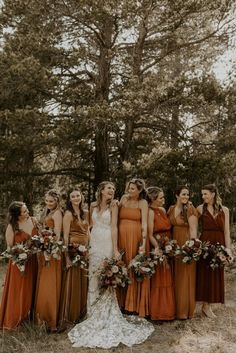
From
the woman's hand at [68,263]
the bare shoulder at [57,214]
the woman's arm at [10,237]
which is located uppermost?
the bare shoulder at [57,214]

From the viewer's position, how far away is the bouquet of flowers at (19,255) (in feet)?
21.2

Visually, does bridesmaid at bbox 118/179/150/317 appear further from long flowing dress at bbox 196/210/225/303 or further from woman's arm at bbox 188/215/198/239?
long flowing dress at bbox 196/210/225/303

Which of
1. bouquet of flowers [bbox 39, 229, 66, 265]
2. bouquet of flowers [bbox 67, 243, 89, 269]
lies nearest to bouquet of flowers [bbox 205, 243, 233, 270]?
bouquet of flowers [bbox 67, 243, 89, 269]

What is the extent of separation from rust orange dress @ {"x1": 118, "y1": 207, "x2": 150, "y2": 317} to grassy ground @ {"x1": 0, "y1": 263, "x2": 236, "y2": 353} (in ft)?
1.44

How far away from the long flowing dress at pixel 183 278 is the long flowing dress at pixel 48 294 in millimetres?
1760

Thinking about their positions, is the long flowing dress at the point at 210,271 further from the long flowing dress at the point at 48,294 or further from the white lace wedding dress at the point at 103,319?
the long flowing dress at the point at 48,294

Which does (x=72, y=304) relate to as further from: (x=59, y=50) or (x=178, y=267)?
(x=59, y=50)

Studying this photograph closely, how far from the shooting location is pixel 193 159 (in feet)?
35.6

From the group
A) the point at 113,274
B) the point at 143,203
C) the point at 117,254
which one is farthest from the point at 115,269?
the point at 143,203

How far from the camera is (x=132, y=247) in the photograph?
7.00 metres

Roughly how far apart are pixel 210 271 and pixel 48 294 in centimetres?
241

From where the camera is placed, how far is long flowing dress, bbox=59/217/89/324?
6.84 metres

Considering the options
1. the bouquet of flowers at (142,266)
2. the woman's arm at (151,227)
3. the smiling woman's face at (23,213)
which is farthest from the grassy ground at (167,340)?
the smiling woman's face at (23,213)

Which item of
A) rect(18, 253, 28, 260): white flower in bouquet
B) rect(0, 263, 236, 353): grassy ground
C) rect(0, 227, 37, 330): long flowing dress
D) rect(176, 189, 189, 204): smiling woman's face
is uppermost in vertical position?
rect(176, 189, 189, 204): smiling woman's face
